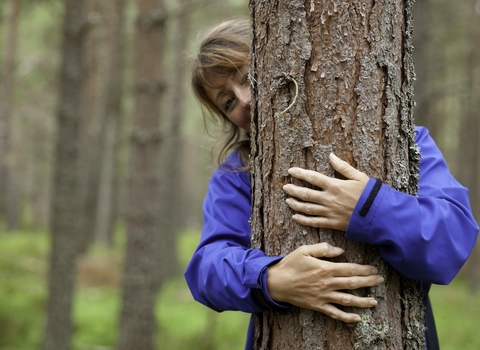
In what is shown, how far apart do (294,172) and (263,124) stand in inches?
7.9

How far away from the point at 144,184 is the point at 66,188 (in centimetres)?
109

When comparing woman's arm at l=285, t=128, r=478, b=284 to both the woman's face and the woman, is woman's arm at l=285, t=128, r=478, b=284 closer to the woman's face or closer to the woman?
the woman

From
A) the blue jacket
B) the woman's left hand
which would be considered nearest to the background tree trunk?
the blue jacket

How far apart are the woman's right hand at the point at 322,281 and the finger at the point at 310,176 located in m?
0.18

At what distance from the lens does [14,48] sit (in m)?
13.2

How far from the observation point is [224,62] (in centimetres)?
199

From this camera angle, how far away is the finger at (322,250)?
4.74 feet

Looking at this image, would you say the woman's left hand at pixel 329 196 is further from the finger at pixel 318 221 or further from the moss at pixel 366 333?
the moss at pixel 366 333

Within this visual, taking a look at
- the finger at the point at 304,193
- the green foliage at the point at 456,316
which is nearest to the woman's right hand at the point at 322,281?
the finger at the point at 304,193

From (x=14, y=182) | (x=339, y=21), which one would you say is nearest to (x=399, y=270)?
(x=339, y=21)

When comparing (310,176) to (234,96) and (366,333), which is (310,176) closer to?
(366,333)

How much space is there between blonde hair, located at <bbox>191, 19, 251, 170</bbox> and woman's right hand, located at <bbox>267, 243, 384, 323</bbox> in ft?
1.95

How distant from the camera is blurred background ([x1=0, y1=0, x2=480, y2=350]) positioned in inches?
267

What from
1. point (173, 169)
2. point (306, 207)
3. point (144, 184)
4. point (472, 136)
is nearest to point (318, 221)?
point (306, 207)
